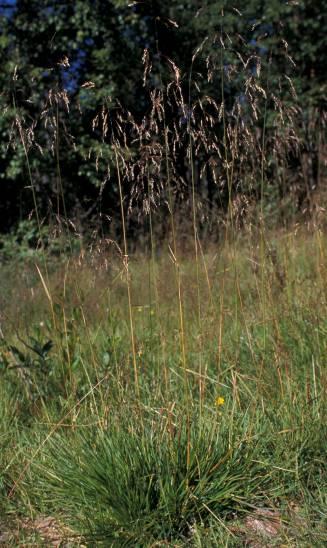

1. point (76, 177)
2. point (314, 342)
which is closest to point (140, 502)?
point (314, 342)

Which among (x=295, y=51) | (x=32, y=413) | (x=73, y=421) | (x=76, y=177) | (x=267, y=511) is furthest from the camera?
(x=295, y=51)

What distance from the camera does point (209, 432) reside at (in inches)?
89.8

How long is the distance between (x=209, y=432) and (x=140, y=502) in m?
0.36

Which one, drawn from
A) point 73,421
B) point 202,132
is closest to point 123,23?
point 202,132

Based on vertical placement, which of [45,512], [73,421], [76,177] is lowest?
[45,512]

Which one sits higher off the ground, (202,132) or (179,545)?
(202,132)

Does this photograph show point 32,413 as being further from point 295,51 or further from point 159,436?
point 295,51

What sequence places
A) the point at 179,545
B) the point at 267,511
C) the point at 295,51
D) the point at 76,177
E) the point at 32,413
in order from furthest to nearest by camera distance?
the point at 295,51, the point at 76,177, the point at 32,413, the point at 267,511, the point at 179,545

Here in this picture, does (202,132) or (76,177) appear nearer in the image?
(202,132)

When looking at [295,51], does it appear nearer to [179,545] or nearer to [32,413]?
[32,413]

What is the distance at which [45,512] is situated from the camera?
227 cm

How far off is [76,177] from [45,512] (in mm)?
6429

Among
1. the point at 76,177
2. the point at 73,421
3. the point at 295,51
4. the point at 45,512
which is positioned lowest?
the point at 45,512

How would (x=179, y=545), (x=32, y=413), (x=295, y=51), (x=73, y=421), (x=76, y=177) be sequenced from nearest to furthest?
(x=179, y=545) < (x=73, y=421) < (x=32, y=413) < (x=76, y=177) < (x=295, y=51)
